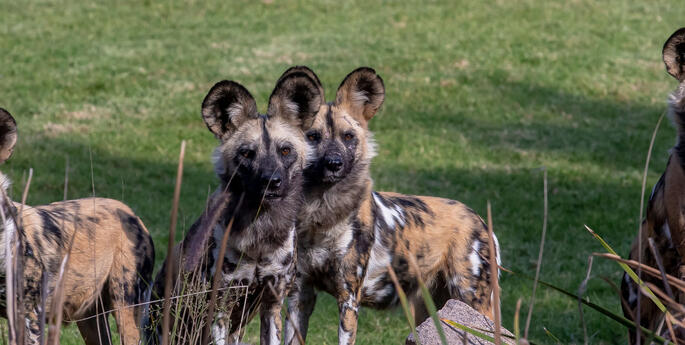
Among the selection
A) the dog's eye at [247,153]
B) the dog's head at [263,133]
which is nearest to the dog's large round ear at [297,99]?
the dog's head at [263,133]

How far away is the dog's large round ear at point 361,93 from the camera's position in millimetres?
4543

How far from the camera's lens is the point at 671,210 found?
3.42 metres

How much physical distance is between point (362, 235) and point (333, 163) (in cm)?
39

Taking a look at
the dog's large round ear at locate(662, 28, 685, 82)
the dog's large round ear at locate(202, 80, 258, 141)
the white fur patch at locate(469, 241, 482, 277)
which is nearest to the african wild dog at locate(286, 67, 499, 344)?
the white fur patch at locate(469, 241, 482, 277)

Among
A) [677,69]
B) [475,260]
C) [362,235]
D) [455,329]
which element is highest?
[677,69]

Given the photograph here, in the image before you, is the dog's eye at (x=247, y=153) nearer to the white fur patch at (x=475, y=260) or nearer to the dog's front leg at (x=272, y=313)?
the dog's front leg at (x=272, y=313)

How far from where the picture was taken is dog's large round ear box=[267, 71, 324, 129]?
3861 millimetres

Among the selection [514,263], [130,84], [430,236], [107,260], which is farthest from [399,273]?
[130,84]

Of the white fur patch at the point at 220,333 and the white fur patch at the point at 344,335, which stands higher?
the white fur patch at the point at 220,333

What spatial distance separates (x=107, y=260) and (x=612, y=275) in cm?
395

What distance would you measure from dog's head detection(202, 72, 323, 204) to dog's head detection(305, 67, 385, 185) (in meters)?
0.15

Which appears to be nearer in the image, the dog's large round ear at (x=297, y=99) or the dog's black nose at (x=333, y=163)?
the dog's large round ear at (x=297, y=99)

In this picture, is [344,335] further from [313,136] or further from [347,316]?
[313,136]

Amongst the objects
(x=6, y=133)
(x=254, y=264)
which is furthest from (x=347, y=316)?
(x=6, y=133)
